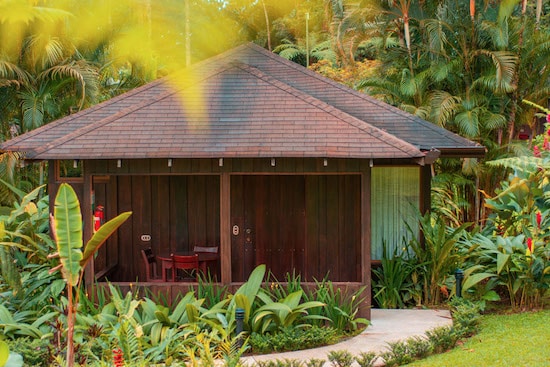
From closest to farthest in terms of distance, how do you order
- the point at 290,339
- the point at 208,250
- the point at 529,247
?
1. the point at 290,339
2. the point at 529,247
3. the point at 208,250

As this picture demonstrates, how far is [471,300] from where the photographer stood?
11.4 m

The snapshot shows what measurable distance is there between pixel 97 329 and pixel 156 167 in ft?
9.75

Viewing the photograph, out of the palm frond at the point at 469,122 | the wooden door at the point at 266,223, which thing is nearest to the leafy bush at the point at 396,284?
the wooden door at the point at 266,223

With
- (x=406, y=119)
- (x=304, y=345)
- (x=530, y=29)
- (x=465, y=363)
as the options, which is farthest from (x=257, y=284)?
(x=530, y=29)

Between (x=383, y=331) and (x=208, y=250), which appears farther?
(x=208, y=250)

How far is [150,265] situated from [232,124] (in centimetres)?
333

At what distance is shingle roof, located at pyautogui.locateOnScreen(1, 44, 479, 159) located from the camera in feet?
34.1

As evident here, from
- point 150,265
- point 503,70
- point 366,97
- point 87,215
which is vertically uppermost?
point 503,70

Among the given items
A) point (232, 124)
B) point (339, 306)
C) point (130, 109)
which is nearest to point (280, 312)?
point (339, 306)

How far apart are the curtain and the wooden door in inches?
56.7

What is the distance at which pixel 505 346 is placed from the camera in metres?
9.02

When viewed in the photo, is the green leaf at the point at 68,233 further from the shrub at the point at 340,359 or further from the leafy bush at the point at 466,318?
the leafy bush at the point at 466,318

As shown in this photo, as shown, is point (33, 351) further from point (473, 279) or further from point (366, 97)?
point (366, 97)

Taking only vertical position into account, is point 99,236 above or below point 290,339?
above
